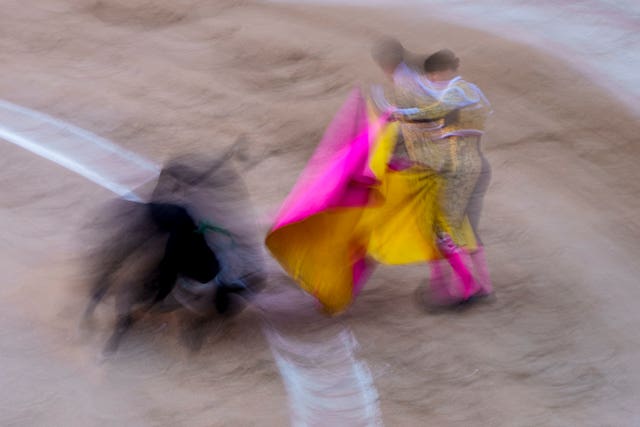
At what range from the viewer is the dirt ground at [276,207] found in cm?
397

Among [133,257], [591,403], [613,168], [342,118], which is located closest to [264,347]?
[133,257]

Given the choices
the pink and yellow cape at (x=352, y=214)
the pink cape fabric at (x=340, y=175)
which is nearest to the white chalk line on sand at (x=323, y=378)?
the pink and yellow cape at (x=352, y=214)

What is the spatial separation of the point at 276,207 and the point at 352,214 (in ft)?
4.92

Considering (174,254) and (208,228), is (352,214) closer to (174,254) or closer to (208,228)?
(208,228)

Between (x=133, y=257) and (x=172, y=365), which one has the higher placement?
(x=133, y=257)

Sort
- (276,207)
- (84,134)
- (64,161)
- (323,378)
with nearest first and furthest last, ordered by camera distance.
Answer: (323,378) → (276,207) → (64,161) → (84,134)

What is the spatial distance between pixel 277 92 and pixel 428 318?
285cm

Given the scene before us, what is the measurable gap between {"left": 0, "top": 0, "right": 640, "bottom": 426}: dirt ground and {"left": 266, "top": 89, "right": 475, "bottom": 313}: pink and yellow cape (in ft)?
1.51

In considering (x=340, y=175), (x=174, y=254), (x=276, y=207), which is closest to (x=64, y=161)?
(x=276, y=207)

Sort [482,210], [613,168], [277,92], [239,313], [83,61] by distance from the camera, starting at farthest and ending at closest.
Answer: [83,61] → [277,92] → [613,168] → [482,210] → [239,313]

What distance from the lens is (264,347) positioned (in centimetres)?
429

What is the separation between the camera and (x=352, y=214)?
4027 mm

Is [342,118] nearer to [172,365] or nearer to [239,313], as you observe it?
[239,313]

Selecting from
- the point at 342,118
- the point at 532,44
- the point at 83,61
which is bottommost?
the point at 83,61
